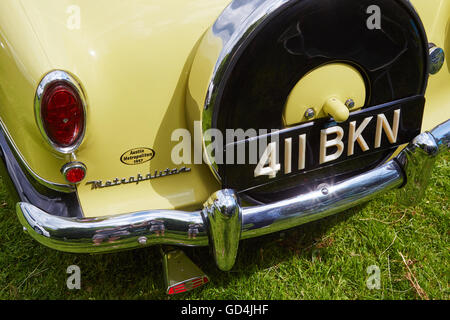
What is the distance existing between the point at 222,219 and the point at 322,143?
0.49 m

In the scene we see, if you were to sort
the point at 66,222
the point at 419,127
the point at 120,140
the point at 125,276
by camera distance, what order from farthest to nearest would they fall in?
1. the point at 125,276
2. the point at 419,127
3. the point at 120,140
4. the point at 66,222

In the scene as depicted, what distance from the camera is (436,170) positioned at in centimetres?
276

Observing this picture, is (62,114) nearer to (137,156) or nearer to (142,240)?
(137,156)

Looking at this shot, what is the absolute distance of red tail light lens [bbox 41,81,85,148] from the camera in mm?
1497

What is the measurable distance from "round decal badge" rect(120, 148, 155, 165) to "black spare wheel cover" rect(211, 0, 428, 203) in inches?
11.0

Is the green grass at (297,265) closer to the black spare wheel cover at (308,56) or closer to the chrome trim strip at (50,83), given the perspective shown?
the black spare wheel cover at (308,56)

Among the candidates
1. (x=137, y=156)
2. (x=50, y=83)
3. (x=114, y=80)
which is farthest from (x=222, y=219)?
(x=50, y=83)

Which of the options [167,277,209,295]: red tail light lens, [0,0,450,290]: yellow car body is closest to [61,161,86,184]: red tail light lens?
[0,0,450,290]: yellow car body

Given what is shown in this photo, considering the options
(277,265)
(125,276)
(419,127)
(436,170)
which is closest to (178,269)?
(125,276)

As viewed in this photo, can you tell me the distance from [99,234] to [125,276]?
2.40 ft

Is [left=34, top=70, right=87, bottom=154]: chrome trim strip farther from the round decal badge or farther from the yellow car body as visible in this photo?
the round decal badge

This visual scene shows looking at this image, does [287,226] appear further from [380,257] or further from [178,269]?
[380,257]

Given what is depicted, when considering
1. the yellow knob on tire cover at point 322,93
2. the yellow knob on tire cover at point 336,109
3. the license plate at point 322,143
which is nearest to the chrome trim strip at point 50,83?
the license plate at point 322,143

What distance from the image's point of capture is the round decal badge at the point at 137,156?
1678 mm
